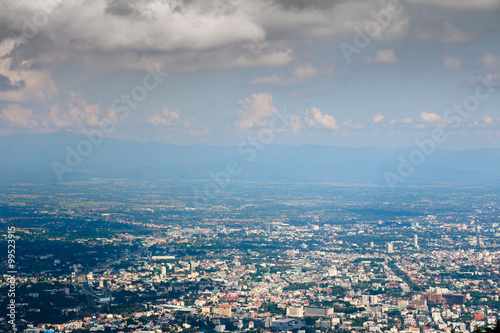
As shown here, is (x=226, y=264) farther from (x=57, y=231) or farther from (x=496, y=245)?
(x=496, y=245)

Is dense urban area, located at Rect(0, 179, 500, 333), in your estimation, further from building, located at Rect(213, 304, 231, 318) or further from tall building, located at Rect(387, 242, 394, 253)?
tall building, located at Rect(387, 242, 394, 253)

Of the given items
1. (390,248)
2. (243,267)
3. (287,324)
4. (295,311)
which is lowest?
(287,324)

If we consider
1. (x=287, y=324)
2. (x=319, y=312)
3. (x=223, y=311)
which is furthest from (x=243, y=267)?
(x=287, y=324)

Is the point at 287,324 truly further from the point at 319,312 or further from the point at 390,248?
the point at 390,248

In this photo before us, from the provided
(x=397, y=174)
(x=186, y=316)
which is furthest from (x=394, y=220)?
(x=397, y=174)

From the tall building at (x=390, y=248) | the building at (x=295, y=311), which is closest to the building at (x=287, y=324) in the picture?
the building at (x=295, y=311)
